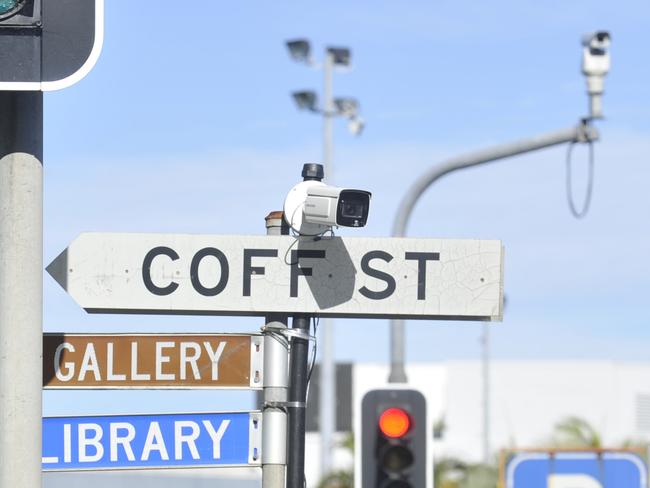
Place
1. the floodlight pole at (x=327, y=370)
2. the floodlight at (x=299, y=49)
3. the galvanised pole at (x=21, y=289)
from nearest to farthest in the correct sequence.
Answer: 1. the galvanised pole at (x=21, y=289)
2. the floodlight pole at (x=327, y=370)
3. the floodlight at (x=299, y=49)

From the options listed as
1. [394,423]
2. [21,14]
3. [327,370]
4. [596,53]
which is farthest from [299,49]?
[21,14]

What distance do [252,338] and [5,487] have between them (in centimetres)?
153

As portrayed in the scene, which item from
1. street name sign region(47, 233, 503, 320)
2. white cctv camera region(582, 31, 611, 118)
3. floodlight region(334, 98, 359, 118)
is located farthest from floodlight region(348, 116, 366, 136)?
street name sign region(47, 233, 503, 320)

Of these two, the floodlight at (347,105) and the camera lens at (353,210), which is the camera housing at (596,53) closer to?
the camera lens at (353,210)

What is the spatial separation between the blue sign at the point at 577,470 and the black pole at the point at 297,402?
2.86 m

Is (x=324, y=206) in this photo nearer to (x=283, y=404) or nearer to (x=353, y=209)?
(x=353, y=209)

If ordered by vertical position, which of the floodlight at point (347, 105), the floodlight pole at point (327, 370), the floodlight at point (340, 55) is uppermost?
the floodlight at point (340, 55)

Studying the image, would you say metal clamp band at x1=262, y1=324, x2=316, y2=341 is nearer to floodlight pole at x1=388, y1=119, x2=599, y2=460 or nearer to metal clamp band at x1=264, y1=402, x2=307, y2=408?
metal clamp band at x1=264, y1=402, x2=307, y2=408

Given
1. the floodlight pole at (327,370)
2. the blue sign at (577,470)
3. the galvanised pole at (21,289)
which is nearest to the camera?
the galvanised pole at (21,289)

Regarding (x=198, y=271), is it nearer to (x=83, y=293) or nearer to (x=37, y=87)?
(x=83, y=293)

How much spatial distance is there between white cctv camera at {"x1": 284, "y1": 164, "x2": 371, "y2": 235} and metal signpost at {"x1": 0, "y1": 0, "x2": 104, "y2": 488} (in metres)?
1.23

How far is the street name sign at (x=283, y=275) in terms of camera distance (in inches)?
228

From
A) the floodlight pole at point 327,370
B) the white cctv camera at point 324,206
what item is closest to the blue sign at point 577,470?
the white cctv camera at point 324,206

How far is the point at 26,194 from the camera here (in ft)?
15.3
